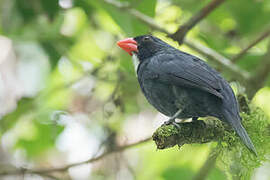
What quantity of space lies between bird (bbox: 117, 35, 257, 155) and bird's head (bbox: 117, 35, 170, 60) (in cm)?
36

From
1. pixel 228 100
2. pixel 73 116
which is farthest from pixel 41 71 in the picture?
pixel 228 100

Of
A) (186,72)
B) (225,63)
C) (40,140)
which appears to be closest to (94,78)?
(40,140)

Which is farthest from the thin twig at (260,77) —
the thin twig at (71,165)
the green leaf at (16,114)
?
the green leaf at (16,114)

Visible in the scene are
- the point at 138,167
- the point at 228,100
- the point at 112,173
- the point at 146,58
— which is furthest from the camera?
the point at 138,167

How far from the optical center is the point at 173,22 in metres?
5.25

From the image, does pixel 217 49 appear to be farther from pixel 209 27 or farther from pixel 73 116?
pixel 73 116

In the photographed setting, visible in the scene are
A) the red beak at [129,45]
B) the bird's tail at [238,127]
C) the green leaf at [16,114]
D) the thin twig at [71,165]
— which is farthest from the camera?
the green leaf at [16,114]

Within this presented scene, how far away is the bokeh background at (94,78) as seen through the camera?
4754mm

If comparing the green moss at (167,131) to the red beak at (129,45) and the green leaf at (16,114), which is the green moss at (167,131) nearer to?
the red beak at (129,45)

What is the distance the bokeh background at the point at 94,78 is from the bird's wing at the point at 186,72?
2.62 feet

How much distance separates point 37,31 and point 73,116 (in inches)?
45.5

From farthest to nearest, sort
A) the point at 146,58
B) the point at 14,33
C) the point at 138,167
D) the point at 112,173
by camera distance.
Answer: the point at 138,167 → the point at 112,173 → the point at 14,33 → the point at 146,58

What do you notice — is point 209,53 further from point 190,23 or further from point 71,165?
point 71,165

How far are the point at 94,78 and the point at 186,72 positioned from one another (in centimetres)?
218
